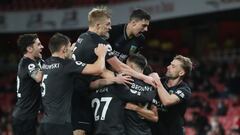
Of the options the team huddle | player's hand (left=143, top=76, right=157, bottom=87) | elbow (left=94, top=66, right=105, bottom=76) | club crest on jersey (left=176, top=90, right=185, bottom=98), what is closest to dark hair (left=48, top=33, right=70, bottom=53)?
the team huddle

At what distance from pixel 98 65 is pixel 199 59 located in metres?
14.7

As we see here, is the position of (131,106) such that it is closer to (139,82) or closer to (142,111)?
(142,111)

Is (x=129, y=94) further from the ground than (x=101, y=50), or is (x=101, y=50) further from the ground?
(x=101, y=50)

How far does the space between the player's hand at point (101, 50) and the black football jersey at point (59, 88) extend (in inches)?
7.2

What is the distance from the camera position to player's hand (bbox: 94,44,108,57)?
607cm

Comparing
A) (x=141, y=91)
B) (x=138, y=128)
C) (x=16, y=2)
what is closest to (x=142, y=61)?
(x=141, y=91)

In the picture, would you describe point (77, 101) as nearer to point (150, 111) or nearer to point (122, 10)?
point (150, 111)

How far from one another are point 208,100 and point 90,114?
9288 mm

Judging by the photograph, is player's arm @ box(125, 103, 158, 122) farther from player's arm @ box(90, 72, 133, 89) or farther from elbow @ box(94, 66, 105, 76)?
elbow @ box(94, 66, 105, 76)

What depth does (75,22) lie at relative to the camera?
1888 cm

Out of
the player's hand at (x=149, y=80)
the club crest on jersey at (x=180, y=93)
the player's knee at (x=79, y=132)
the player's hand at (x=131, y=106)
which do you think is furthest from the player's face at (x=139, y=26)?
the player's knee at (x=79, y=132)

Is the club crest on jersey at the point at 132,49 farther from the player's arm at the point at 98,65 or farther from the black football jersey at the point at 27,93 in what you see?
the black football jersey at the point at 27,93

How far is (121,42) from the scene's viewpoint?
22.4 feet

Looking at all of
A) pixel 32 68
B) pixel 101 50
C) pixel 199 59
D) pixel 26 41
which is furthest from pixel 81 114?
pixel 199 59
